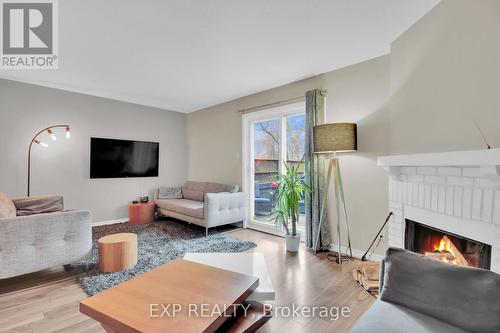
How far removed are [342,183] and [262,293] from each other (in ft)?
6.55

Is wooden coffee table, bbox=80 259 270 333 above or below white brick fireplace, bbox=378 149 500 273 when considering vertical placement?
below

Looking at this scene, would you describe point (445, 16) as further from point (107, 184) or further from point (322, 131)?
point (107, 184)

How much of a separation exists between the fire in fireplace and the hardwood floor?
629mm

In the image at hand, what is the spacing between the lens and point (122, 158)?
4613 mm

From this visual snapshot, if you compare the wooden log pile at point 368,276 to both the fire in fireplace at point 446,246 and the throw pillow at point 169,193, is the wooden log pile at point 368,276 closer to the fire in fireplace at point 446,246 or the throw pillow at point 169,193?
the fire in fireplace at point 446,246

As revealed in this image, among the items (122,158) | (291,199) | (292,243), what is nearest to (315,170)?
(291,199)

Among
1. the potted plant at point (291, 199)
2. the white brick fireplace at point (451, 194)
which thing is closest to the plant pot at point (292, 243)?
the potted plant at point (291, 199)

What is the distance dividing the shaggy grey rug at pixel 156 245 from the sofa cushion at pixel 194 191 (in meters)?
0.59

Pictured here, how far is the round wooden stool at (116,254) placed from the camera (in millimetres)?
2426

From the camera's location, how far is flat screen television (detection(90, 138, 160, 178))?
170 inches

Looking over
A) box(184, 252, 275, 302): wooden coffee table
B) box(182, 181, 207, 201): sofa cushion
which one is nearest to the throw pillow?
box(182, 181, 207, 201): sofa cushion

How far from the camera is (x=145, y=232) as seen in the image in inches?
153

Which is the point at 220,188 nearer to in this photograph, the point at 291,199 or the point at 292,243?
the point at 291,199

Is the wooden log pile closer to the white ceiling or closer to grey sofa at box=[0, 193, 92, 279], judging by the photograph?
the white ceiling
